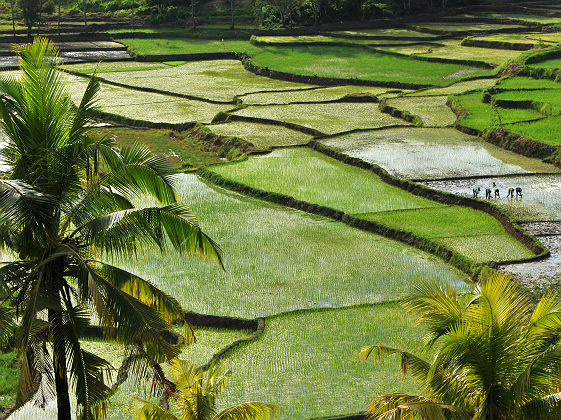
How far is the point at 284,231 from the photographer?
580 inches

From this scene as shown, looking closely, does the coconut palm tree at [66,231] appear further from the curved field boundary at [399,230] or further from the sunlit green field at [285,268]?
the curved field boundary at [399,230]

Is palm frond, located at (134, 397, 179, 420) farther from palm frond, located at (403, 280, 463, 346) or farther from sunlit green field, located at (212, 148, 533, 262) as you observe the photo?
sunlit green field, located at (212, 148, 533, 262)

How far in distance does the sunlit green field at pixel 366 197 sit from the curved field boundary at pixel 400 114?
4.22 m

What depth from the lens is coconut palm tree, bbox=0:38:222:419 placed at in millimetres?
5320

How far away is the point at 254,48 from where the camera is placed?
38375 mm

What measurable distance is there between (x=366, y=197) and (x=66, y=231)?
11.1 meters

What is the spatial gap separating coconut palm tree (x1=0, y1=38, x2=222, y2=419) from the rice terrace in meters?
0.02

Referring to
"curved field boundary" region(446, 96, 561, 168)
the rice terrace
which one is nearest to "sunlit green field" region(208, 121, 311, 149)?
the rice terrace

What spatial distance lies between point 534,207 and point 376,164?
178 inches

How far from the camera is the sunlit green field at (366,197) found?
45.0 ft

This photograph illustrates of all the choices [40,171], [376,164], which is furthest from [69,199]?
[376,164]

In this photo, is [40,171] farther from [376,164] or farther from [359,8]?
[359,8]

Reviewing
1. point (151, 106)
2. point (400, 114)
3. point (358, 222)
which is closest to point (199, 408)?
point (358, 222)

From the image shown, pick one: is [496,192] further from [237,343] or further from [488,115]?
[488,115]
